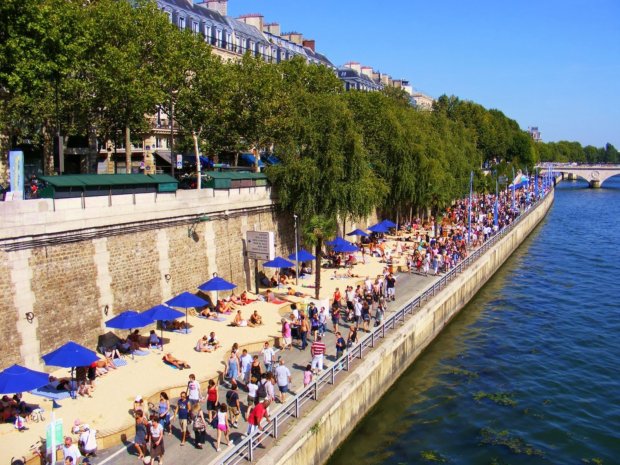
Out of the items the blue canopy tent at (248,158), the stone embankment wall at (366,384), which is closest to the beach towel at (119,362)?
the stone embankment wall at (366,384)

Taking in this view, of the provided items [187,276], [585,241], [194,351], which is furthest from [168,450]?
[585,241]

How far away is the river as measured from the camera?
20.2 m

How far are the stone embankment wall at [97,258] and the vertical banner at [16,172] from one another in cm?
121

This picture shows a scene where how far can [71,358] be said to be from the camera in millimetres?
18203

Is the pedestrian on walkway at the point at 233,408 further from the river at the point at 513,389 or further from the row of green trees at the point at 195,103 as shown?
the row of green trees at the point at 195,103

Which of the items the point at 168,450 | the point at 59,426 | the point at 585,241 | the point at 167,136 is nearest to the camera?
the point at 59,426

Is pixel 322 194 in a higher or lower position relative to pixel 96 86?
lower

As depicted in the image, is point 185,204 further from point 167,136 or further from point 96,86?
point 167,136

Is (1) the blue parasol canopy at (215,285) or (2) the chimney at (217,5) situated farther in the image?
(2) the chimney at (217,5)

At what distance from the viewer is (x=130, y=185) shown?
80.7 feet

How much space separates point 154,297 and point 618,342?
2218cm

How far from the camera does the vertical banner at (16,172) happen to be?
820 inches

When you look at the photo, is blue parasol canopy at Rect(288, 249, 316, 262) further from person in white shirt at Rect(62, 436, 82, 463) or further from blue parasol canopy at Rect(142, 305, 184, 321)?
person in white shirt at Rect(62, 436, 82, 463)

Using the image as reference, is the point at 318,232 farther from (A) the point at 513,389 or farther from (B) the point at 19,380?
(B) the point at 19,380
